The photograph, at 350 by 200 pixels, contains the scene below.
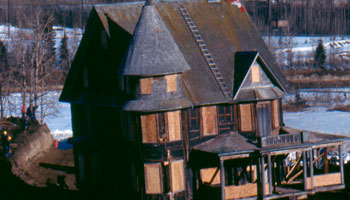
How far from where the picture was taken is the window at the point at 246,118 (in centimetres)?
3584

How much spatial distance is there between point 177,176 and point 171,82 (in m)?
4.55

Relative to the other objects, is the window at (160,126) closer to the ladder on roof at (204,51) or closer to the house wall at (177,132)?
the house wall at (177,132)

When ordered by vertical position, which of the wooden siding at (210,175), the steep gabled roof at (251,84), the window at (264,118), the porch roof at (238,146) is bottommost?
the wooden siding at (210,175)

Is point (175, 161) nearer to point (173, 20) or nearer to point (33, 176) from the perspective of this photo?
point (173, 20)

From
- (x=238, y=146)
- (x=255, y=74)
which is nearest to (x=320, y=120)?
(x=255, y=74)

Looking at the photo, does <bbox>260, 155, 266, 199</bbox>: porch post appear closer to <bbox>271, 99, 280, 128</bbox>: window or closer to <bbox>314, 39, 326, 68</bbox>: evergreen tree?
<bbox>271, 99, 280, 128</bbox>: window

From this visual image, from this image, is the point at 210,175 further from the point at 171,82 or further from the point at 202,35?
the point at 202,35

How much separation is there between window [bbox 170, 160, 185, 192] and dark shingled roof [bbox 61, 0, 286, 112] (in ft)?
10.2

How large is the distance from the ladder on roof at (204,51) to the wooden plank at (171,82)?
275cm

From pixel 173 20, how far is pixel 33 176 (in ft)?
50.2

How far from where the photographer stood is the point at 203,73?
35.6 metres

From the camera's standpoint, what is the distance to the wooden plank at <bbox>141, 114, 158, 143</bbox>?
33.4m

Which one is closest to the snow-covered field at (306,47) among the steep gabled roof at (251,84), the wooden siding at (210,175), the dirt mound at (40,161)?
the dirt mound at (40,161)

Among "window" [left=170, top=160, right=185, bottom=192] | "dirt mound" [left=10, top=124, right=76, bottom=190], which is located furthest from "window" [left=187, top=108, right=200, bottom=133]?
"dirt mound" [left=10, top=124, right=76, bottom=190]
